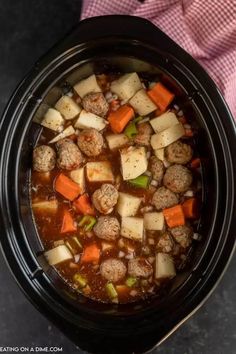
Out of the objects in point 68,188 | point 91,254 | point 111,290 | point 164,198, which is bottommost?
point 111,290

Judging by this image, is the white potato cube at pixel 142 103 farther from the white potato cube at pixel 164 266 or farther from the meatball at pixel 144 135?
the white potato cube at pixel 164 266

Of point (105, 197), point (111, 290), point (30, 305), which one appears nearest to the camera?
point (105, 197)

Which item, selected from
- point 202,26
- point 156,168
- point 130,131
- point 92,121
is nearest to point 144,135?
point 130,131

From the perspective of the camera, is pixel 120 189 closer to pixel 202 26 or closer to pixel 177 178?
pixel 177 178

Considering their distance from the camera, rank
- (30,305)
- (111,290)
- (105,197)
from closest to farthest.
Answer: (105,197), (111,290), (30,305)

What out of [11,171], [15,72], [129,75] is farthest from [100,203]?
[15,72]

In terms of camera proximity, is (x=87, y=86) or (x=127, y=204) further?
(x=87, y=86)

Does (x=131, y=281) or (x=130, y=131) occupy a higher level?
(x=130, y=131)
